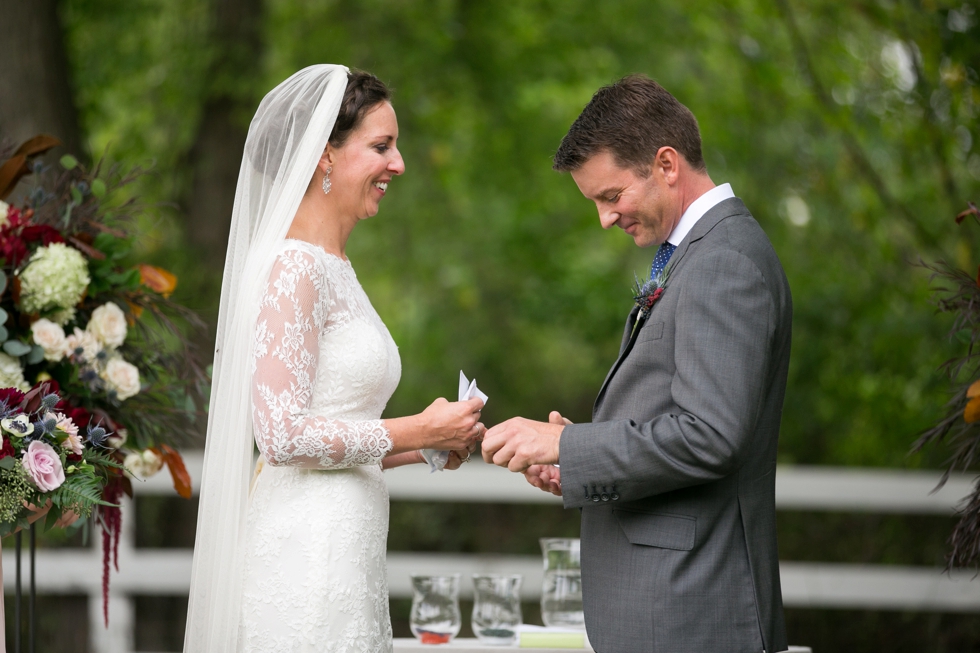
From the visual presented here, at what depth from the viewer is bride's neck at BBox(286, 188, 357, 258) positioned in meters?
2.62

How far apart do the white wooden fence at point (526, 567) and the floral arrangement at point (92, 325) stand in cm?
198

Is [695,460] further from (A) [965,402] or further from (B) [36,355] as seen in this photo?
(B) [36,355]

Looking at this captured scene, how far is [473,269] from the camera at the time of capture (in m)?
8.64

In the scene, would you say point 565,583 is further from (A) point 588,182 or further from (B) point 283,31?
(B) point 283,31

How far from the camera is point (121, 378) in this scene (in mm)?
3039

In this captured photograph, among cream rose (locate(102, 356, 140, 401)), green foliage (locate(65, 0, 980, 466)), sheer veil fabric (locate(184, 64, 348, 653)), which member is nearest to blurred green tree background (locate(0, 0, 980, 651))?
green foliage (locate(65, 0, 980, 466))

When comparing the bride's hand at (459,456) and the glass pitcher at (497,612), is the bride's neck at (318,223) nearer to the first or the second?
the bride's hand at (459,456)


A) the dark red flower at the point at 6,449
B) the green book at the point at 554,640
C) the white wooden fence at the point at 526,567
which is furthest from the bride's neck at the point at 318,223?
the white wooden fence at the point at 526,567

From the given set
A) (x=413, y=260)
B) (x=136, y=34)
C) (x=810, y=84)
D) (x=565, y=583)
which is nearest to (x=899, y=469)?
(x=810, y=84)

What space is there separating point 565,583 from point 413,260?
18.9 ft

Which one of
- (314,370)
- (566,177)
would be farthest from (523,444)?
(566,177)

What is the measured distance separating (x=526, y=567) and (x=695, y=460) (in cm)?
334

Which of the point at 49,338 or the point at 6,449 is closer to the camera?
the point at 6,449

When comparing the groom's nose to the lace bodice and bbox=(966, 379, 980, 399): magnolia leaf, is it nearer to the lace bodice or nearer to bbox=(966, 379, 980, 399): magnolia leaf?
the lace bodice
